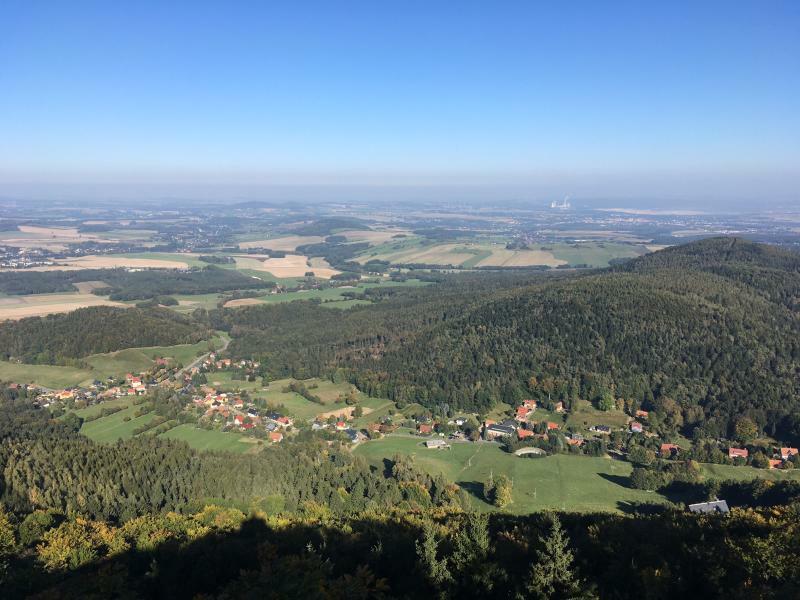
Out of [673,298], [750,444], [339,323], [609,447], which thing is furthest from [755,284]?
[339,323]

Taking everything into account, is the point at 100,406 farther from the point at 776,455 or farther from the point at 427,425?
the point at 776,455

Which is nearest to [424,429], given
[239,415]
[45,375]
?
[239,415]

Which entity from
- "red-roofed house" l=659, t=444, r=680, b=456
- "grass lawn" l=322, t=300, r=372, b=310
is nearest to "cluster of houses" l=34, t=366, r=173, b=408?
"grass lawn" l=322, t=300, r=372, b=310

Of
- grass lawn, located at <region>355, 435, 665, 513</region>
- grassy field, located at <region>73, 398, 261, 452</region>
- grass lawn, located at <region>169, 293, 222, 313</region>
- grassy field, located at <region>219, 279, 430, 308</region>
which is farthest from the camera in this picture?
grassy field, located at <region>219, 279, 430, 308</region>

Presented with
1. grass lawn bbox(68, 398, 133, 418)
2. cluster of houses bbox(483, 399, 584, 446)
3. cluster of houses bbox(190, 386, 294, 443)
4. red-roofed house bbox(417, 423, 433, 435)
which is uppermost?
cluster of houses bbox(483, 399, 584, 446)

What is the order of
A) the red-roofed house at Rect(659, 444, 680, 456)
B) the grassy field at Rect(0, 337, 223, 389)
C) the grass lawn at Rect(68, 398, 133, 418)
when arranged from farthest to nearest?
the grassy field at Rect(0, 337, 223, 389) < the grass lawn at Rect(68, 398, 133, 418) < the red-roofed house at Rect(659, 444, 680, 456)

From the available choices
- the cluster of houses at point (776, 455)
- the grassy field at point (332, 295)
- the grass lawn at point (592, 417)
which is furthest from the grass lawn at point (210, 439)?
the grassy field at point (332, 295)

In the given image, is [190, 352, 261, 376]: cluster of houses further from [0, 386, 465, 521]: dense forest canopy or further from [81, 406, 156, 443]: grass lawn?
[0, 386, 465, 521]: dense forest canopy
